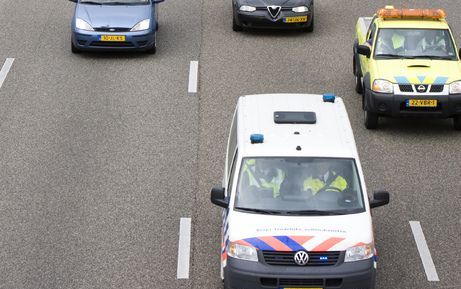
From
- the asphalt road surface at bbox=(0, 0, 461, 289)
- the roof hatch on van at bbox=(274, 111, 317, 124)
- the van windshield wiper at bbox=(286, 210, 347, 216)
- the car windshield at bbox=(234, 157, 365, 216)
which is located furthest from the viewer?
the asphalt road surface at bbox=(0, 0, 461, 289)

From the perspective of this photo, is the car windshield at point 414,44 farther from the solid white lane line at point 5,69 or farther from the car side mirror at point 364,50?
the solid white lane line at point 5,69

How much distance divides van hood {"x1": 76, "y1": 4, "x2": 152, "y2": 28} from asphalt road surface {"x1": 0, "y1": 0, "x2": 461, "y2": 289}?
2.65 ft

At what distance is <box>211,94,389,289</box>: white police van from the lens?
504 inches

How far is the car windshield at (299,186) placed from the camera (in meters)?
13.4

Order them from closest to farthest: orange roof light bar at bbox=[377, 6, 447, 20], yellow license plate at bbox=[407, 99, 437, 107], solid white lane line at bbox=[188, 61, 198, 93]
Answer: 1. yellow license plate at bbox=[407, 99, 437, 107]
2. orange roof light bar at bbox=[377, 6, 447, 20]
3. solid white lane line at bbox=[188, 61, 198, 93]

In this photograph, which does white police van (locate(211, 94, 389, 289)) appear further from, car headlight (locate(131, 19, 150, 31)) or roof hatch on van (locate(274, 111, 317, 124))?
car headlight (locate(131, 19, 150, 31))

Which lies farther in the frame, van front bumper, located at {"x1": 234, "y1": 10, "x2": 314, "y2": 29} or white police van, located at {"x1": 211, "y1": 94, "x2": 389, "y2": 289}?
van front bumper, located at {"x1": 234, "y1": 10, "x2": 314, "y2": 29}

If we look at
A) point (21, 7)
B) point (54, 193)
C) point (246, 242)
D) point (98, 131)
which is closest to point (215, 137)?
point (98, 131)

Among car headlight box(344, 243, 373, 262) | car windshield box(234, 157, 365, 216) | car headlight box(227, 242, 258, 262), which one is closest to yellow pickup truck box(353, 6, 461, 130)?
car windshield box(234, 157, 365, 216)

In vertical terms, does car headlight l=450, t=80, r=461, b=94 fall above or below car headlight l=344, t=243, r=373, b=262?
below

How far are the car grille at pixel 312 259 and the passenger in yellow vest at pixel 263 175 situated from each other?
3.09ft

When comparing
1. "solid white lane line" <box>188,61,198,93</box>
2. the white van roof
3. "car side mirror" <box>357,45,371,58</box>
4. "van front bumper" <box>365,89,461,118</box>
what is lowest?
"solid white lane line" <box>188,61,198,93</box>

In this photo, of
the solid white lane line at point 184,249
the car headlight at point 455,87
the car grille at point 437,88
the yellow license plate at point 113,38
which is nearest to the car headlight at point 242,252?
the solid white lane line at point 184,249

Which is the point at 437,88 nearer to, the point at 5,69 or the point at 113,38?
the point at 113,38
